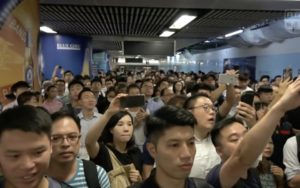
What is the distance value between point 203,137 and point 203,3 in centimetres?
474

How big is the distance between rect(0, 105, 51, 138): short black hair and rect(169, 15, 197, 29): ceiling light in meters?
7.64

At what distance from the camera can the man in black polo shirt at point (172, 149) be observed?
1830 millimetres

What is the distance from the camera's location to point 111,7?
8.01m

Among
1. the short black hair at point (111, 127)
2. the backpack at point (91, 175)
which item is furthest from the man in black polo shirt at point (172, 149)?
the short black hair at point (111, 127)

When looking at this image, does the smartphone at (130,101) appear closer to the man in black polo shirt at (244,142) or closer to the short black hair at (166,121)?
the man in black polo shirt at (244,142)

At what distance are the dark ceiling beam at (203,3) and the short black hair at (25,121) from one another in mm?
5760

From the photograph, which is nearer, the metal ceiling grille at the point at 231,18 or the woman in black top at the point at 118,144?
the woman in black top at the point at 118,144

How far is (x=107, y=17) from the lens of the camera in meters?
9.52

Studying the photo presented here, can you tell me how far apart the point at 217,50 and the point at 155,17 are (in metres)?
11.9

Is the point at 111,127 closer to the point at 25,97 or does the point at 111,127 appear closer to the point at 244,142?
the point at 244,142

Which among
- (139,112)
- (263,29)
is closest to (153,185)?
(139,112)

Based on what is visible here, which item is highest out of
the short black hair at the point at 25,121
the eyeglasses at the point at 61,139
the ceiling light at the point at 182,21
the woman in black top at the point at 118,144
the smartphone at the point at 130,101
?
the ceiling light at the point at 182,21

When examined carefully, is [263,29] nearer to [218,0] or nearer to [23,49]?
[218,0]

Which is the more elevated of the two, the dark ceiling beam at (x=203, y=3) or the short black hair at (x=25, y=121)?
the dark ceiling beam at (x=203, y=3)
